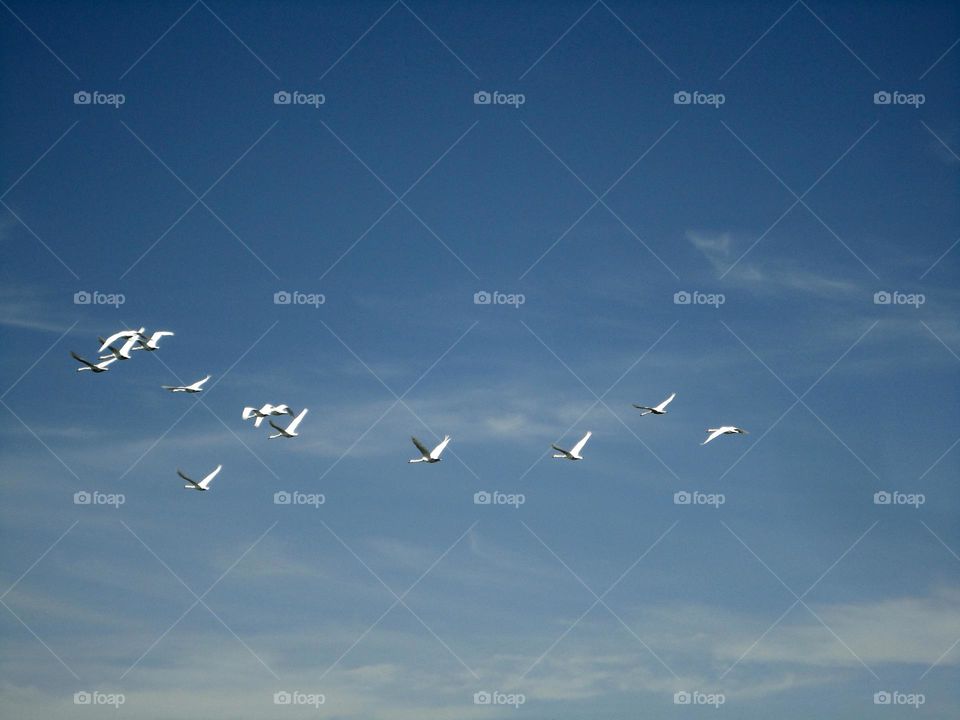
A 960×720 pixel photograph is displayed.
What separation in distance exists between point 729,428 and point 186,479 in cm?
3697

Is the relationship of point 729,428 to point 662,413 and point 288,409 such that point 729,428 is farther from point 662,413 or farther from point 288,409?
point 288,409

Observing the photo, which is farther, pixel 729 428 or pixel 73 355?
pixel 729 428

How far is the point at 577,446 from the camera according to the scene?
159 meters

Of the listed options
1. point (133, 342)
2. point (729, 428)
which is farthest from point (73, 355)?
point (729, 428)

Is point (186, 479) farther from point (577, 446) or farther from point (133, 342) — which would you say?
point (577, 446)

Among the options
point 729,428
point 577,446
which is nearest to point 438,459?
point 577,446

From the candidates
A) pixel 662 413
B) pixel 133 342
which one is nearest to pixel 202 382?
pixel 133 342

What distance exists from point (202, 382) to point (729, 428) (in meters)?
35.9

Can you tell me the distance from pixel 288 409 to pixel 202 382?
6.16 m

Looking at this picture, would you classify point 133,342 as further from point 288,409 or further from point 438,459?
point 438,459

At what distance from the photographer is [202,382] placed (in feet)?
511

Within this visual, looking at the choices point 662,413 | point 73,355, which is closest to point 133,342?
point 73,355

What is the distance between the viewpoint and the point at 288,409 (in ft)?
518

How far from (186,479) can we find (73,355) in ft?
42.3
